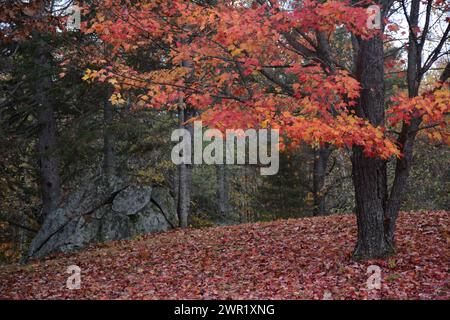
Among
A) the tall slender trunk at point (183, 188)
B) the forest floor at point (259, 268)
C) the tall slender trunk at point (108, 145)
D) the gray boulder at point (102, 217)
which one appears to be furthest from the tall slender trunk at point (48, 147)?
the forest floor at point (259, 268)

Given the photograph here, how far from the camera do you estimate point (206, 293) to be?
8016 mm

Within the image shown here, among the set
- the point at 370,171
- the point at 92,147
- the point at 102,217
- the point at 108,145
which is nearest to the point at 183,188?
the point at 102,217

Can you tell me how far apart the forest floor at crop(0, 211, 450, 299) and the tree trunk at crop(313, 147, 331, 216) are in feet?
27.3

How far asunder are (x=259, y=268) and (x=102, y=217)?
7.88 metres

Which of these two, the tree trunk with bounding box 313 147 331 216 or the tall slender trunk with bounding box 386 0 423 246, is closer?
the tall slender trunk with bounding box 386 0 423 246

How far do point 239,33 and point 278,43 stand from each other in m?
1.58

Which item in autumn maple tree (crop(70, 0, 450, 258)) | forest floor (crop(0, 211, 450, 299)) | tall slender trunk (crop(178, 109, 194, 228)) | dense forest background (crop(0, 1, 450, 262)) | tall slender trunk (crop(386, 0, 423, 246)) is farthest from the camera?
dense forest background (crop(0, 1, 450, 262))

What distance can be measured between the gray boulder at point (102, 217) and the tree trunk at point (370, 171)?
8798mm

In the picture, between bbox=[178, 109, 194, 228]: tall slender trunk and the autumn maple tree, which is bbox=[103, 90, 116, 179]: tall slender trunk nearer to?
bbox=[178, 109, 194, 228]: tall slender trunk

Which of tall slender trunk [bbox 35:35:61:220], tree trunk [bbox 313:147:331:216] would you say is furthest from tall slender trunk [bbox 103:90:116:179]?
tree trunk [bbox 313:147:331:216]

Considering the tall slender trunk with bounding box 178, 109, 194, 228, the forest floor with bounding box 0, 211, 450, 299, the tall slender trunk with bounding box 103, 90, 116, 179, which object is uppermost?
the tall slender trunk with bounding box 103, 90, 116, 179

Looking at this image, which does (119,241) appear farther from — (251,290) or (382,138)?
(382,138)

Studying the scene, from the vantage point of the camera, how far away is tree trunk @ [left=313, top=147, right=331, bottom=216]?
21.7 m
